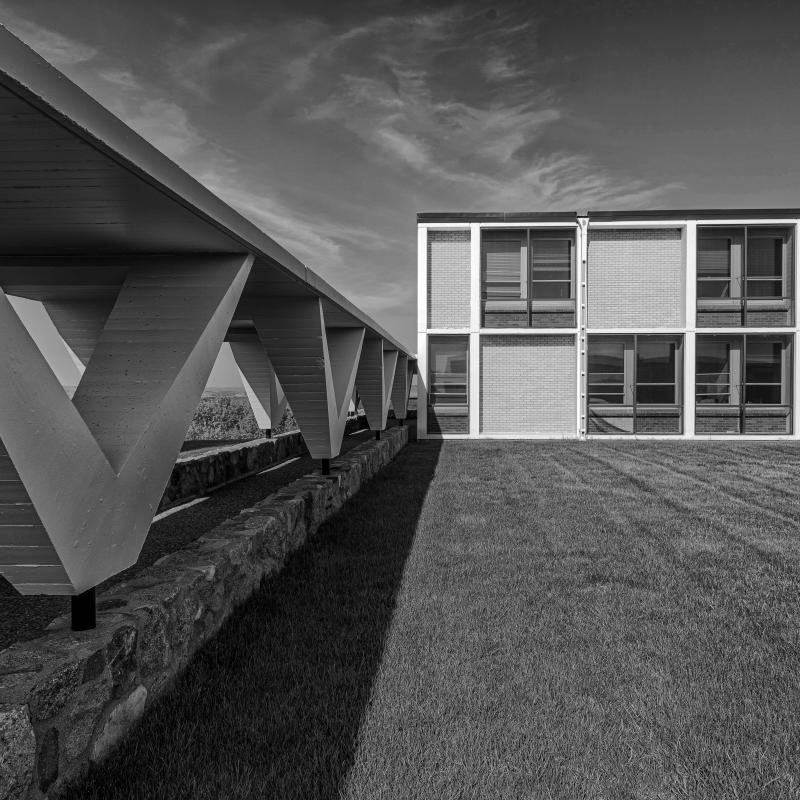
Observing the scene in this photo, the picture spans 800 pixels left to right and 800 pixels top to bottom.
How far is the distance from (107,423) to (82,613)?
95cm

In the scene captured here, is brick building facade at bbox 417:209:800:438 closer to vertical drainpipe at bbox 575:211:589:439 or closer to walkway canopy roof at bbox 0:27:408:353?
vertical drainpipe at bbox 575:211:589:439

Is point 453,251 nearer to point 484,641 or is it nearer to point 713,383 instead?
point 713,383

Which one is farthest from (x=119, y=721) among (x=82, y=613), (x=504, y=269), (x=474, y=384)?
(x=504, y=269)

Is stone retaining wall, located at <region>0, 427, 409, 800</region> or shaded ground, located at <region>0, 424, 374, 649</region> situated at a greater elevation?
stone retaining wall, located at <region>0, 427, 409, 800</region>

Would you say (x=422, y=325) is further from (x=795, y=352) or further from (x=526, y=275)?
(x=795, y=352)

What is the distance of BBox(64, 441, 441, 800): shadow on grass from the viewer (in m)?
2.34

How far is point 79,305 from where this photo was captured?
22.3 feet

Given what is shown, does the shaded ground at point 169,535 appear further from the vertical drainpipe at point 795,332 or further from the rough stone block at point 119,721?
the vertical drainpipe at point 795,332

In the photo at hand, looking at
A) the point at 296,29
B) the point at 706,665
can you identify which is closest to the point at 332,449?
the point at 706,665

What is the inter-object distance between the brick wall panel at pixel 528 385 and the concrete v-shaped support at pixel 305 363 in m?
10.3

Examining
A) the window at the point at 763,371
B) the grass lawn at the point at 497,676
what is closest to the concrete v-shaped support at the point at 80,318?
the grass lawn at the point at 497,676

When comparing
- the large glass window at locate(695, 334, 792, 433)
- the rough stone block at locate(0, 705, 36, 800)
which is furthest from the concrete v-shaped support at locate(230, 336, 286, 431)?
the large glass window at locate(695, 334, 792, 433)

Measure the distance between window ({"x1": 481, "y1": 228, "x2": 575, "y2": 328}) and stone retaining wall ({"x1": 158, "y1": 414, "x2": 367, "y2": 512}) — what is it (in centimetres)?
820

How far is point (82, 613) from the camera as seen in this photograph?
2.69 m
